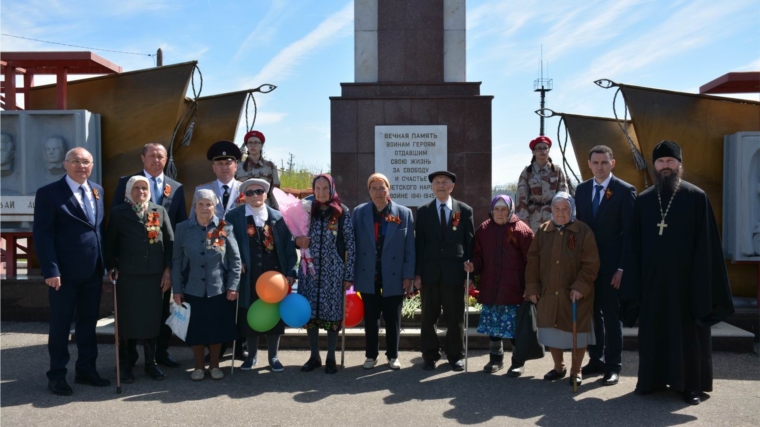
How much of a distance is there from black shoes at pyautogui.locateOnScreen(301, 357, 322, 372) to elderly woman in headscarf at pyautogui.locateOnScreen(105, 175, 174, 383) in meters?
1.22

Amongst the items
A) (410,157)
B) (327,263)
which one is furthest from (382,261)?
(410,157)

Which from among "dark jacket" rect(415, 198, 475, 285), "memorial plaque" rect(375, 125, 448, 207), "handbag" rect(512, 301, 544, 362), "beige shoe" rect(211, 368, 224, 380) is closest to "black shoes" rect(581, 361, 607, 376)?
"handbag" rect(512, 301, 544, 362)

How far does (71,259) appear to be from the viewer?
4.88 metres

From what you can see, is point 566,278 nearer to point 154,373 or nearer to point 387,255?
point 387,255

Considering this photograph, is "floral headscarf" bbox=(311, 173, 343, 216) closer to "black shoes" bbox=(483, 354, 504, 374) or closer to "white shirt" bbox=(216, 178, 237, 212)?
"white shirt" bbox=(216, 178, 237, 212)

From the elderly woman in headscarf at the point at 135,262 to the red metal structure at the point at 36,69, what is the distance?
336cm

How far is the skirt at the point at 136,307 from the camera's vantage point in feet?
16.8

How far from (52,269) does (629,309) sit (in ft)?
15.2

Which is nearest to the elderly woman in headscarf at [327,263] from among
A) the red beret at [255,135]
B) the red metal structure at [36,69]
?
the red beret at [255,135]

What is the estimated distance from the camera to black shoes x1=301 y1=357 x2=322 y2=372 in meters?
5.38

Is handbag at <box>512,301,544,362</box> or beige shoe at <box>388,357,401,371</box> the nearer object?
handbag at <box>512,301,544,362</box>

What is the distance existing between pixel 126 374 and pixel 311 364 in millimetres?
1560

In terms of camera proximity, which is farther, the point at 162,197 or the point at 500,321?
the point at 162,197

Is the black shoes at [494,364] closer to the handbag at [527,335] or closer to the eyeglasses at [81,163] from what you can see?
the handbag at [527,335]
